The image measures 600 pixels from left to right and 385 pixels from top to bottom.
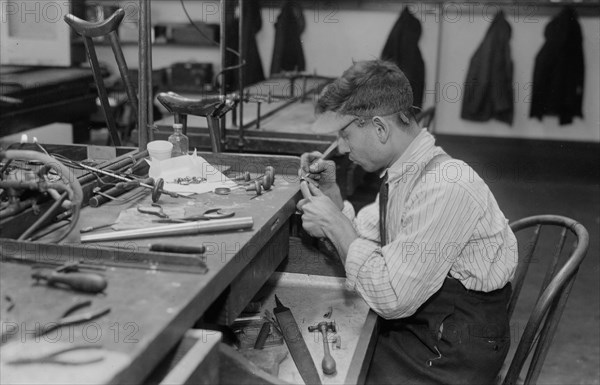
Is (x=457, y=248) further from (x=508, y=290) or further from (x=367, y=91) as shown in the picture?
(x=367, y=91)

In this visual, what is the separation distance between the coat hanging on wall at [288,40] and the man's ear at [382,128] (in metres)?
5.89

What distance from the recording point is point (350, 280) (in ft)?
6.49

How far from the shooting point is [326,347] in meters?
1.90

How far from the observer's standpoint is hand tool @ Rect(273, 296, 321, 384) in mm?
1811

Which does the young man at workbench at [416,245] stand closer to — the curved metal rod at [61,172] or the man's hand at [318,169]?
the man's hand at [318,169]

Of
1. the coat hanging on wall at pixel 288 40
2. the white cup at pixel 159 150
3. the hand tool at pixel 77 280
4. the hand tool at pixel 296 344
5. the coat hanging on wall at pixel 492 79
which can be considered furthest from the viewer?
the coat hanging on wall at pixel 288 40

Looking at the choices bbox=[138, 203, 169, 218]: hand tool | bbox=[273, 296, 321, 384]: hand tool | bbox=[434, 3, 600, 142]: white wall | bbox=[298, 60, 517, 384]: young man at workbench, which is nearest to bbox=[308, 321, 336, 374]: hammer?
bbox=[273, 296, 321, 384]: hand tool

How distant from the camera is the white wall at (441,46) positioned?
7.61m

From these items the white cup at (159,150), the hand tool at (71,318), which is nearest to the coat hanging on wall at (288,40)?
the white cup at (159,150)

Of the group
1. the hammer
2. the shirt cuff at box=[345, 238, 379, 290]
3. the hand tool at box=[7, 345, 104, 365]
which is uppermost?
the hand tool at box=[7, 345, 104, 365]

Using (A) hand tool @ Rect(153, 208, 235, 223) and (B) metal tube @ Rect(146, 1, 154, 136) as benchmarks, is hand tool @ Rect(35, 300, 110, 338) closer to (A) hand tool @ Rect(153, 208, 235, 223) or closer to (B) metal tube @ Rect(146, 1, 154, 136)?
(A) hand tool @ Rect(153, 208, 235, 223)

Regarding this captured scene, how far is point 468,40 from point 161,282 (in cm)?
688

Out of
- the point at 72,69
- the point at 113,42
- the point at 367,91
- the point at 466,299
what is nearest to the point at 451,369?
the point at 466,299

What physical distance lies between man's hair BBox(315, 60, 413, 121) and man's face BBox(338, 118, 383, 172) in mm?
40
